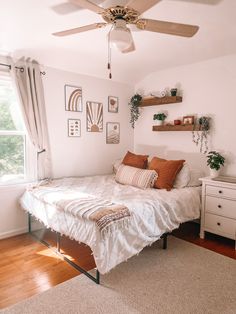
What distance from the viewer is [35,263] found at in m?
2.46

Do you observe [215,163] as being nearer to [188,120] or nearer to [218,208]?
[218,208]

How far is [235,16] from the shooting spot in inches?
84.8

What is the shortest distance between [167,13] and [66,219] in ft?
6.80

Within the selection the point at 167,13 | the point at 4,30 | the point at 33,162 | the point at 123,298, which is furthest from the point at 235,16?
the point at 33,162

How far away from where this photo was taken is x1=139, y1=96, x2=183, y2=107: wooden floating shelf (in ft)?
12.2

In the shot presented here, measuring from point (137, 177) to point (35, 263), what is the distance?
1556 mm

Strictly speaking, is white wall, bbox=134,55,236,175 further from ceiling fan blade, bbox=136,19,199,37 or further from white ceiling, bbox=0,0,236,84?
ceiling fan blade, bbox=136,19,199,37

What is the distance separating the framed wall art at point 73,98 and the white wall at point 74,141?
0.21 feet

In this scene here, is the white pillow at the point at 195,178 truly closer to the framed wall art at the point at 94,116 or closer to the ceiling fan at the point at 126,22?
the framed wall art at the point at 94,116

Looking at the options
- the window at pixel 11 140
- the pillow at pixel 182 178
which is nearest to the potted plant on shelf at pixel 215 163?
the pillow at pixel 182 178

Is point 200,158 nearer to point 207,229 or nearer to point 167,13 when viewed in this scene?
point 207,229

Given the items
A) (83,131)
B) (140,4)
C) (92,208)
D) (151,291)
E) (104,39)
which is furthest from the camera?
(83,131)

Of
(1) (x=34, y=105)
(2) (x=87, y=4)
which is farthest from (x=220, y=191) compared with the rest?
(1) (x=34, y=105)

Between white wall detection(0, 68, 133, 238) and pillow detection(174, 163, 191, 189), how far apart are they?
1418 millimetres
